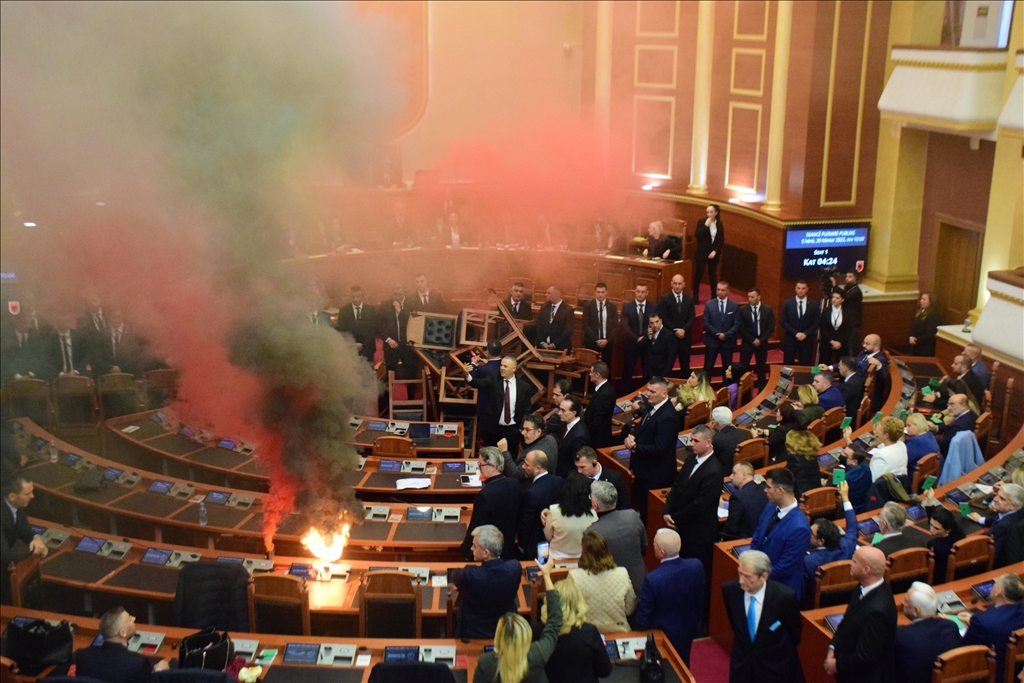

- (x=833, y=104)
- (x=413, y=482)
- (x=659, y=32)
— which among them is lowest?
(x=413, y=482)

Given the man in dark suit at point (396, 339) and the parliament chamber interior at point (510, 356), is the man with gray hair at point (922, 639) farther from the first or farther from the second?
the man in dark suit at point (396, 339)

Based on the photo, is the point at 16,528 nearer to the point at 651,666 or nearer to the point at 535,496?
the point at 535,496

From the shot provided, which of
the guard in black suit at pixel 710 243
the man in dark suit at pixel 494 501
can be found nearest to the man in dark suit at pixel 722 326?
the guard in black suit at pixel 710 243

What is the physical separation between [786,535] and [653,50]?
12.3m

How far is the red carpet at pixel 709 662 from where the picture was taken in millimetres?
6824

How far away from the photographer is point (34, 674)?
18.1 ft

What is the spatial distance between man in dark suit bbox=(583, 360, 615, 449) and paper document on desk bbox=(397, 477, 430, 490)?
59.8 inches

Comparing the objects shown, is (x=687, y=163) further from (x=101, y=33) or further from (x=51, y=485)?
(x=51, y=485)

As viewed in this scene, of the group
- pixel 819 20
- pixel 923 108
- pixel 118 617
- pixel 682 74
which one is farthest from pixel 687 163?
pixel 118 617

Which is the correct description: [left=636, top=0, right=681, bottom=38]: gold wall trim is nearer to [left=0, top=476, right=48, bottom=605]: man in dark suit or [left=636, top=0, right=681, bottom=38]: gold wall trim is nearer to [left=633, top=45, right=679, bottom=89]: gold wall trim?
[left=633, top=45, right=679, bottom=89]: gold wall trim

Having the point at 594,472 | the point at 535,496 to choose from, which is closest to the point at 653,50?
the point at 594,472

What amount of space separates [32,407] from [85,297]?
157 centimetres

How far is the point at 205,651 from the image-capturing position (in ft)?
17.6

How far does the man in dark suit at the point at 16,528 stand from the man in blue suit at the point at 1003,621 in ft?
19.3
